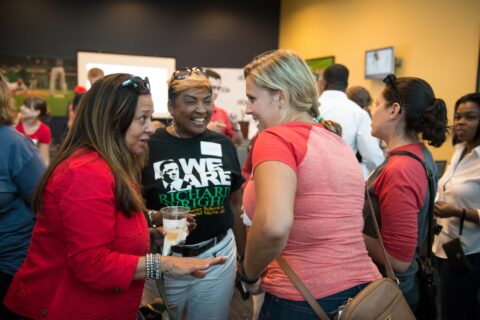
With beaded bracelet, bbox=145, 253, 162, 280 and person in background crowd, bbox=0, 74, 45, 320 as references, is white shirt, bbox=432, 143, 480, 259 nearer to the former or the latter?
beaded bracelet, bbox=145, 253, 162, 280

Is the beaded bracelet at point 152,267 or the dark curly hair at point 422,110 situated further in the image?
the dark curly hair at point 422,110

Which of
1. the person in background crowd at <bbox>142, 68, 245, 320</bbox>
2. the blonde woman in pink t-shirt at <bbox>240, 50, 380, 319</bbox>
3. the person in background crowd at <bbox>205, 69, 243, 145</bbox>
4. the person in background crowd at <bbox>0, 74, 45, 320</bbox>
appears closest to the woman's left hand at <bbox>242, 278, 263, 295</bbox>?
the blonde woman in pink t-shirt at <bbox>240, 50, 380, 319</bbox>

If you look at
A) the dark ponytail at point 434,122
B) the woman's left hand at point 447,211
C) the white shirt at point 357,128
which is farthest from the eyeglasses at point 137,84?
the white shirt at point 357,128

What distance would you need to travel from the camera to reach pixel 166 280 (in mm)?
1712

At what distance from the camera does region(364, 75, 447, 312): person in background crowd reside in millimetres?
1403

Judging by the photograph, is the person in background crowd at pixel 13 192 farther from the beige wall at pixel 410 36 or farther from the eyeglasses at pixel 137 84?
the beige wall at pixel 410 36

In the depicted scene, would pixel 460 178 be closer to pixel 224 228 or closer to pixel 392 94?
pixel 392 94

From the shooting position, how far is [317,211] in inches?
42.0

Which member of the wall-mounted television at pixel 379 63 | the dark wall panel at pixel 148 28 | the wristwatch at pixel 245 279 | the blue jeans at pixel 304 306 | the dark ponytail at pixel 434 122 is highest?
the dark wall panel at pixel 148 28

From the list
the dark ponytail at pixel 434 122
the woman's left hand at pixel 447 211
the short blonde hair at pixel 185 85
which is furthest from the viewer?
the woman's left hand at pixel 447 211

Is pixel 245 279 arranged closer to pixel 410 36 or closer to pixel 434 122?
pixel 434 122

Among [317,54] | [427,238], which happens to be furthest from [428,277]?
[317,54]

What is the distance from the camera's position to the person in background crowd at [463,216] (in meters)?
2.02

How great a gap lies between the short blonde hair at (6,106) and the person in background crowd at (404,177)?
1496 mm
